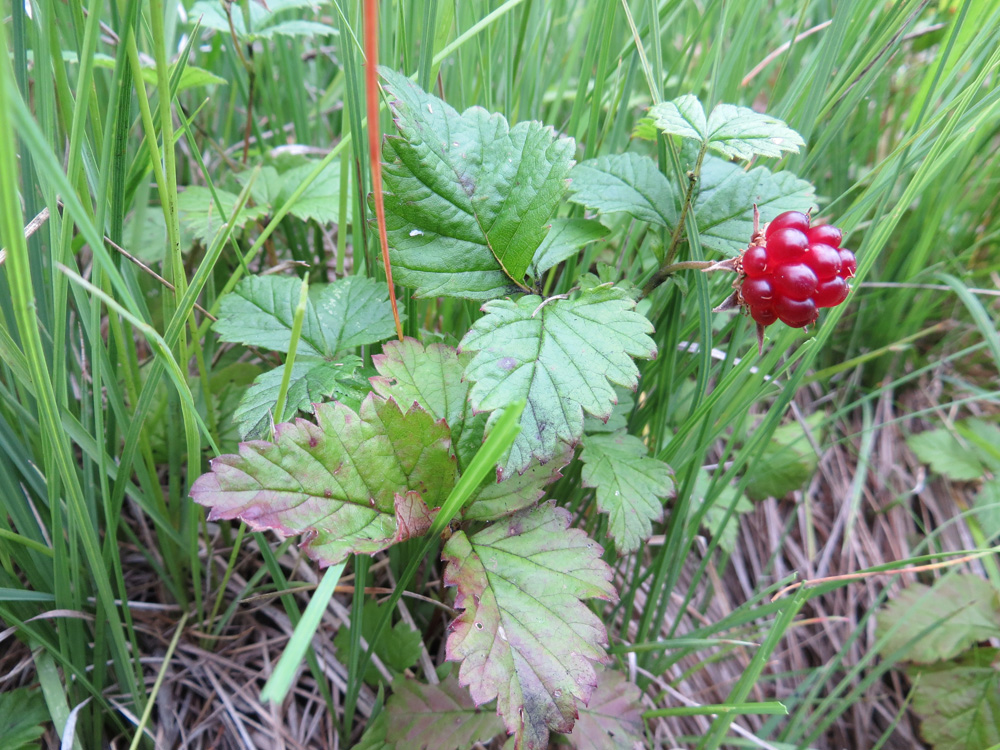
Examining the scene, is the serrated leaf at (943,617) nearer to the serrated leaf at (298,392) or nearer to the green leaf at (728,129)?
the green leaf at (728,129)

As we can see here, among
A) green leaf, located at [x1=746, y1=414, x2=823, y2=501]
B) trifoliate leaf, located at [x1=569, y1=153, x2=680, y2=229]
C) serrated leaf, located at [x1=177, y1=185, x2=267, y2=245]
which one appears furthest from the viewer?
green leaf, located at [x1=746, y1=414, x2=823, y2=501]

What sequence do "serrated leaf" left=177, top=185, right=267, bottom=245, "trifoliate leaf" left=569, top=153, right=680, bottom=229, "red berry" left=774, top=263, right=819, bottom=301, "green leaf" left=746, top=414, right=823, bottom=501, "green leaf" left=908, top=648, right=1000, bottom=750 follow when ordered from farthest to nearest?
"green leaf" left=746, top=414, right=823, bottom=501 < "green leaf" left=908, top=648, right=1000, bottom=750 < "serrated leaf" left=177, top=185, right=267, bottom=245 < "trifoliate leaf" left=569, top=153, right=680, bottom=229 < "red berry" left=774, top=263, right=819, bottom=301

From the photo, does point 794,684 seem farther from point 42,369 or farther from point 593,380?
point 42,369

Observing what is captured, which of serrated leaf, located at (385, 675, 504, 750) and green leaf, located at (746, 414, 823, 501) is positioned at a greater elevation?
green leaf, located at (746, 414, 823, 501)

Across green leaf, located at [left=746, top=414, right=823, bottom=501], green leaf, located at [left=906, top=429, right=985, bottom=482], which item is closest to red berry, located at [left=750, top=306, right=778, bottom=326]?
green leaf, located at [left=746, top=414, right=823, bottom=501]

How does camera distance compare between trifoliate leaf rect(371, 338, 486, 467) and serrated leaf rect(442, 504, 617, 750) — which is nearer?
serrated leaf rect(442, 504, 617, 750)

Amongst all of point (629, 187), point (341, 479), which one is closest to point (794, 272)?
point (629, 187)

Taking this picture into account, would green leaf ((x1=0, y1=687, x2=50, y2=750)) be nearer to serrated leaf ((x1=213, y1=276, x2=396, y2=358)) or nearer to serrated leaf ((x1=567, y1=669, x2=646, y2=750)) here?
serrated leaf ((x1=213, y1=276, x2=396, y2=358))

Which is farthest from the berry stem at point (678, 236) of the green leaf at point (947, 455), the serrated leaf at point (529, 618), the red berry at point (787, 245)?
the green leaf at point (947, 455)
